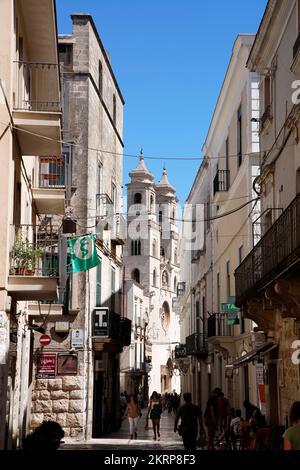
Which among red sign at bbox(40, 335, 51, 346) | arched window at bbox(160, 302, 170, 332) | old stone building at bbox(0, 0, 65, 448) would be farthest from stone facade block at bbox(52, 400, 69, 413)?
arched window at bbox(160, 302, 170, 332)

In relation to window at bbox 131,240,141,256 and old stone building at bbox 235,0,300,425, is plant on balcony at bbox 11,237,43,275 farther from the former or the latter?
window at bbox 131,240,141,256

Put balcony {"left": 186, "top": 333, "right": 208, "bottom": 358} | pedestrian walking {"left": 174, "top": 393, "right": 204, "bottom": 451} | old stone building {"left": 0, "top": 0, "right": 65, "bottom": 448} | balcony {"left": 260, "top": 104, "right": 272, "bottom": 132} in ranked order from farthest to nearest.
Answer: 1. balcony {"left": 186, "top": 333, "right": 208, "bottom": 358}
2. balcony {"left": 260, "top": 104, "right": 272, "bottom": 132}
3. pedestrian walking {"left": 174, "top": 393, "right": 204, "bottom": 451}
4. old stone building {"left": 0, "top": 0, "right": 65, "bottom": 448}

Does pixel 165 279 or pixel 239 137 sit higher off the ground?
pixel 165 279

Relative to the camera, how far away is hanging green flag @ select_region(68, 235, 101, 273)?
22.4m

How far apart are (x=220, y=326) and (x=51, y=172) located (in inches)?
327

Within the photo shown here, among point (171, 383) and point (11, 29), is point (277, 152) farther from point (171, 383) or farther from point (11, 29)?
point (171, 383)

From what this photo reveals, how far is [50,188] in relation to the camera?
20547mm

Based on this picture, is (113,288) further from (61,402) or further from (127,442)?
(127,442)

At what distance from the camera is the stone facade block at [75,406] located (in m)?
24.8

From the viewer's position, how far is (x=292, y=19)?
15578 millimetres

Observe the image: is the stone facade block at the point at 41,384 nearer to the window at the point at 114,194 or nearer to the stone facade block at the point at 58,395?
the stone facade block at the point at 58,395

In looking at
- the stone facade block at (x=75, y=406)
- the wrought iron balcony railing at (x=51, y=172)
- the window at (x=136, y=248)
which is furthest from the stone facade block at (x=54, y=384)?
the window at (x=136, y=248)

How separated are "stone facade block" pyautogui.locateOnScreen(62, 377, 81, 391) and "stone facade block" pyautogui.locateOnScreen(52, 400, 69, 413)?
39cm

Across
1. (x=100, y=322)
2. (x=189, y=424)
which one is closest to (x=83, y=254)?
(x=100, y=322)
